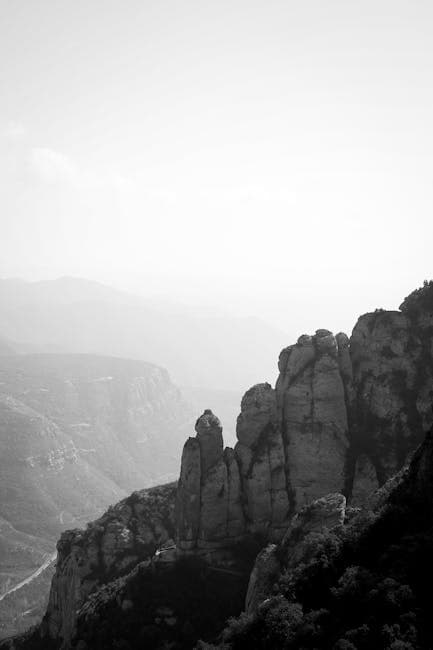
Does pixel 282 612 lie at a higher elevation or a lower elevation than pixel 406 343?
lower

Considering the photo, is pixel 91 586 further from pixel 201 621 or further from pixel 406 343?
pixel 406 343

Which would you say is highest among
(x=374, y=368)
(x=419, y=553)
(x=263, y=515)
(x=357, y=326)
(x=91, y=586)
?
(x=357, y=326)

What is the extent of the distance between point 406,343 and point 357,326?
7.87 m

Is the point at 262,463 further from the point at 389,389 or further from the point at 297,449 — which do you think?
the point at 389,389

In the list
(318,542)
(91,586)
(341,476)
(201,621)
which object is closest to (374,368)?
(341,476)

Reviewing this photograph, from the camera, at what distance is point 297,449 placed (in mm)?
79812

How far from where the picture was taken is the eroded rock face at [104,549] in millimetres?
92062

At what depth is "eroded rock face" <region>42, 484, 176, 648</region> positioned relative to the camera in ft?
302

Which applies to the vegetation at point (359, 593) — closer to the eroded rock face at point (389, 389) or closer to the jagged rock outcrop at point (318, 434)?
the jagged rock outcrop at point (318, 434)

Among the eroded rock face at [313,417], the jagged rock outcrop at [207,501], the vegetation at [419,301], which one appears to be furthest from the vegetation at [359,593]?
the vegetation at [419,301]

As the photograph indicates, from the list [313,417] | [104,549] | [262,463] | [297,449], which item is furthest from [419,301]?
[104,549]

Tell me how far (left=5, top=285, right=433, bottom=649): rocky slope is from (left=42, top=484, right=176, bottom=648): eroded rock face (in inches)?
309

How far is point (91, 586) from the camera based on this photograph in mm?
91250

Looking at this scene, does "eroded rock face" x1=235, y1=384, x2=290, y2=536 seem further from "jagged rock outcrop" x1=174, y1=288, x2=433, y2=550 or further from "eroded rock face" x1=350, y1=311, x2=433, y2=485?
"eroded rock face" x1=350, y1=311, x2=433, y2=485
